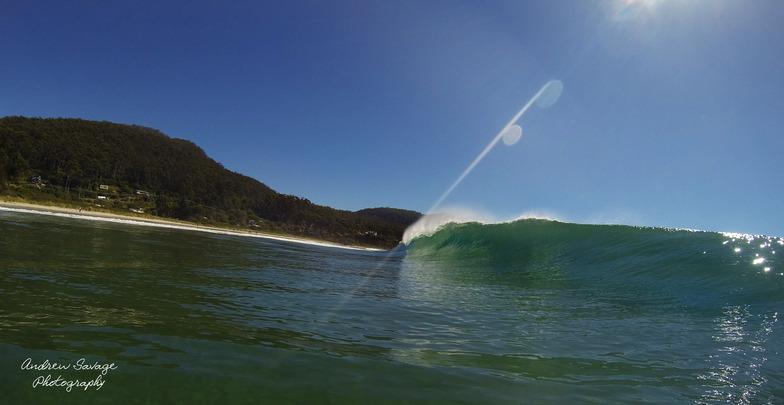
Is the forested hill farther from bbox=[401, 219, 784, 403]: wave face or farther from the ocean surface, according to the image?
bbox=[401, 219, 784, 403]: wave face

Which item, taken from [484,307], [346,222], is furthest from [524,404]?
[346,222]

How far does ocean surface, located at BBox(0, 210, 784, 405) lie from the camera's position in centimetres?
263

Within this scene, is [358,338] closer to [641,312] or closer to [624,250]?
[641,312]

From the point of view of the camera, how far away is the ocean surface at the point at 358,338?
2.63m

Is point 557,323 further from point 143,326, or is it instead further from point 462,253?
point 462,253

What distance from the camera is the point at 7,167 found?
Answer: 72.2 m

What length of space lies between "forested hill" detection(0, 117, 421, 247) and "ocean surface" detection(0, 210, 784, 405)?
237 feet

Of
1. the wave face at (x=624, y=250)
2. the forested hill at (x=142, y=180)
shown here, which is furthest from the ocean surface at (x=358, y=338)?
the forested hill at (x=142, y=180)

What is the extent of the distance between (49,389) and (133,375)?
0.42 m

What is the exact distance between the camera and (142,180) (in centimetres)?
10081

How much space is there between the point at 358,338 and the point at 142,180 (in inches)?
4565

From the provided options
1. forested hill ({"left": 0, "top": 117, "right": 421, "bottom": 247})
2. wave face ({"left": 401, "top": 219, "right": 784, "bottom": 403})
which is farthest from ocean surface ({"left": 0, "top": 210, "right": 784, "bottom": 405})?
forested hill ({"left": 0, "top": 117, "right": 421, "bottom": 247})

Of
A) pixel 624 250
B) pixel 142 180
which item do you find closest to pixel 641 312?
pixel 624 250

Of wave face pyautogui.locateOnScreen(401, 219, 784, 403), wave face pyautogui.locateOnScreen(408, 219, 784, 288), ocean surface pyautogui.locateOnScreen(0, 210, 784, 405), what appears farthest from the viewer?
wave face pyautogui.locateOnScreen(408, 219, 784, 288)
